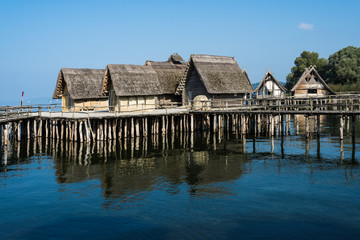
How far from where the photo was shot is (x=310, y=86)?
5075 centimetres

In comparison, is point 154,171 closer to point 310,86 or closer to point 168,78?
point 168,78

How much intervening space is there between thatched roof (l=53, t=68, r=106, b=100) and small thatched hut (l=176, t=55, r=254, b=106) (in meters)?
9.35

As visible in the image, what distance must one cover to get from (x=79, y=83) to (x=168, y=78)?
1026cm

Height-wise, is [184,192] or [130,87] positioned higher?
[130,87]

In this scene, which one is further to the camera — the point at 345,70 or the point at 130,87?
the point at 345,70

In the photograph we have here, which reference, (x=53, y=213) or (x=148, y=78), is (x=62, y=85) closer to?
(x=148, y=78)

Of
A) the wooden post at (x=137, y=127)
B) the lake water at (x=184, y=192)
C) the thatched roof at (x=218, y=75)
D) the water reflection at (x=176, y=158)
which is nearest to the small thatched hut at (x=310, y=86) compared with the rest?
the thatched roof at (x=218, y=75)

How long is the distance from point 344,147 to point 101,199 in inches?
714

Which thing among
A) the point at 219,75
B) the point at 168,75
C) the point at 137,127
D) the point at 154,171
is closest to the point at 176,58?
the point at 168,75

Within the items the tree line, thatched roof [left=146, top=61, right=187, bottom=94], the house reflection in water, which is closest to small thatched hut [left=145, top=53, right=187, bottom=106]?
thatched roof [left=146, top=61, right=187, bottom=94]

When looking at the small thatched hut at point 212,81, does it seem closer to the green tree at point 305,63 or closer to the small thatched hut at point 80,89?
the small thatched hut at point 80,89

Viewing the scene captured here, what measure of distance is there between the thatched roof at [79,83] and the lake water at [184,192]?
12178mm

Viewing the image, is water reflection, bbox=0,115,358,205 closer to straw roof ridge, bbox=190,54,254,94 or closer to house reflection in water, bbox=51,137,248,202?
house reflection in water, bbox=51,137,248,202

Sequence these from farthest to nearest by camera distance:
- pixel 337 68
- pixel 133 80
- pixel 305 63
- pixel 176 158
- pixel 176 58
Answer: pixel 305 63 < pixel 337 68 < pixel 176 58 < pixel 133 80 < pixel 176 158
